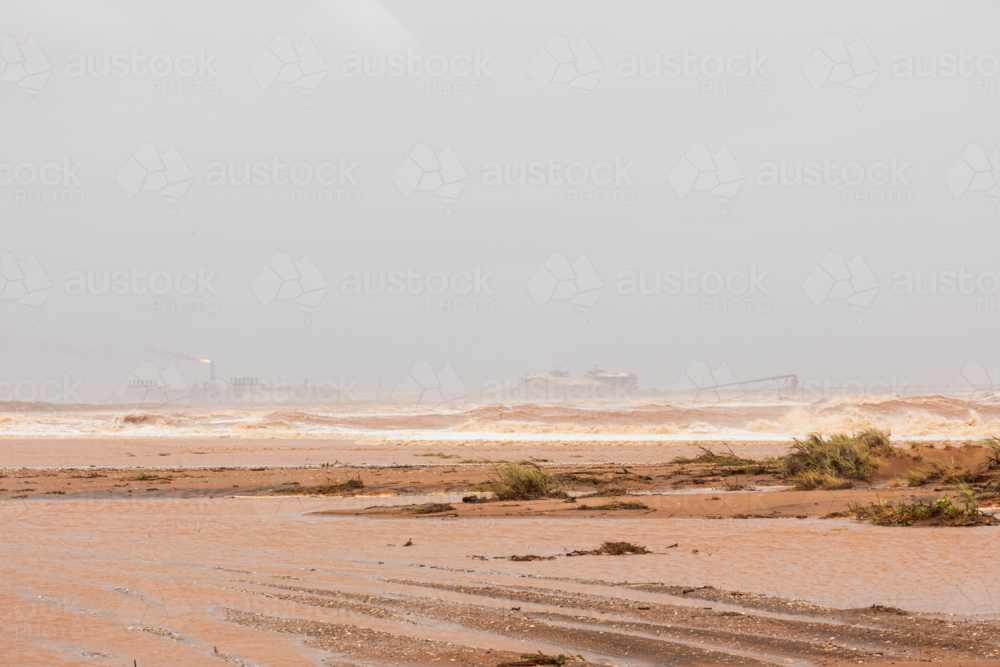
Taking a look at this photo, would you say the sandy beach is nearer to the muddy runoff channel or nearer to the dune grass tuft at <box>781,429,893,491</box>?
the muddy runoff channel

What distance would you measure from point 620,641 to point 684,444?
2594cm

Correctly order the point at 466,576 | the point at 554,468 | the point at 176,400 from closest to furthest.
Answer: the point at 466,576
the point at 554,468
the point at 176,400

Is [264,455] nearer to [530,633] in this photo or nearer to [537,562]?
[537,562]

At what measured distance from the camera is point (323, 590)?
6.74 metres

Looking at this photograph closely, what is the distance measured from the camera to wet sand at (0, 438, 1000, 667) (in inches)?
195

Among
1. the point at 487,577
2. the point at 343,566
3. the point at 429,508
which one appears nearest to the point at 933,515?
the point at 487,577

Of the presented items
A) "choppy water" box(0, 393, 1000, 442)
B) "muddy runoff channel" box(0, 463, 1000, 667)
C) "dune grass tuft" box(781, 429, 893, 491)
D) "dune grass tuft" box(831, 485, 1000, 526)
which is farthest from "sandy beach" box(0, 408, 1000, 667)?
"choppy water" box(0, 393, 1000, 442)

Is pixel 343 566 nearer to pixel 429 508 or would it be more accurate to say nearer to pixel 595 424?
pixel 429 508

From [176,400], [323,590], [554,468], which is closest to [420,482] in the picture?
[554,468]

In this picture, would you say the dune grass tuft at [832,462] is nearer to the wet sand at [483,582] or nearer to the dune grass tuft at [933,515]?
the wet sand at [483,582]

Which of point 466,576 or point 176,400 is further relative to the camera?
point 176,400

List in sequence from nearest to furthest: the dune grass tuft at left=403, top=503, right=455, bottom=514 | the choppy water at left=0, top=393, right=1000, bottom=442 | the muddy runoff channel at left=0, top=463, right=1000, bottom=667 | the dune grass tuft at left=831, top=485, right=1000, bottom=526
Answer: the muddy runoff channel at left=0, top=463, right=1000, bottom=667 < the dune grass tuft at left=831, top=485, right=1000, bottom=526 < the dune grass tuft at left=403, top=503, right=455, bottom=514 < the choppy water at left=0, top=393, right=1000, bottom=442

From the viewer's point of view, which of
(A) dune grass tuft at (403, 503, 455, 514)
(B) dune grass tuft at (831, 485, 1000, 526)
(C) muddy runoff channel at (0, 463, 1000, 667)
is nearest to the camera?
(C) muddy runoff channel at (0, 463, 1000, 667)

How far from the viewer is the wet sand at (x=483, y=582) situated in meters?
4.96
